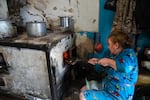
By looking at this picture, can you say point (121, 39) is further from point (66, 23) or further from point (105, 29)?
point (66, 23)

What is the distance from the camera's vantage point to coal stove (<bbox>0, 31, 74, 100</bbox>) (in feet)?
5.52

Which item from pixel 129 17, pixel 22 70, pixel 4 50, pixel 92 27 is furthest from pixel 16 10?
pixel 129 17

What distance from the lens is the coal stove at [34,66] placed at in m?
1.68

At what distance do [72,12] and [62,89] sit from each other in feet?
3.28

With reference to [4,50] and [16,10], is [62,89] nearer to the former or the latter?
[4,50]

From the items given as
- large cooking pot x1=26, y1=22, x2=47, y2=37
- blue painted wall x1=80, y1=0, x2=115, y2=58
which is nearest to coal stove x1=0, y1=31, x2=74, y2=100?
large cooking pot x1=26, y1=22, x2=47, y2=37

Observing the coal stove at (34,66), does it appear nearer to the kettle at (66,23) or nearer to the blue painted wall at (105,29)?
the kettle at (66,23)

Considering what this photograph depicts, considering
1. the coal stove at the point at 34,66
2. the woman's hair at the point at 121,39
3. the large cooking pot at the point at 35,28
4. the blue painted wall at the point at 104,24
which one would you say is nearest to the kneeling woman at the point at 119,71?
the woman's hair at the point at 121,39

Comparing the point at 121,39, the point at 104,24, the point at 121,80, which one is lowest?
the point at 121,80

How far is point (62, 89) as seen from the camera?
202 cm

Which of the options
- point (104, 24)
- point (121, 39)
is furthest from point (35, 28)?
point (121, 39)

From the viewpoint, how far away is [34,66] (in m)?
1.76

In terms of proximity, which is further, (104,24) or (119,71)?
(104,24)

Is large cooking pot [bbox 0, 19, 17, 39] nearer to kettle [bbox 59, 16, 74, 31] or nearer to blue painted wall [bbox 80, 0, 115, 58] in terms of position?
kettle [bbox 59, 16, 74, 31]
